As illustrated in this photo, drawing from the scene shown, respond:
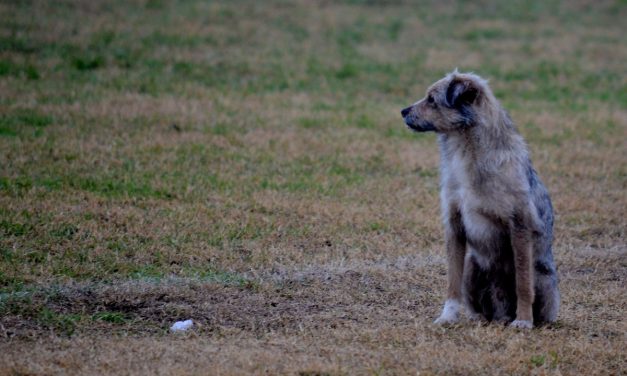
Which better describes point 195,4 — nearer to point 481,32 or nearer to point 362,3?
point 362,3

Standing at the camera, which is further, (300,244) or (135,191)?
(135,191)

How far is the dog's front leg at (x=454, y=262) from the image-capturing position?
24.2 ft

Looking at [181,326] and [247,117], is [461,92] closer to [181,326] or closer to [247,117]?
[181,326]

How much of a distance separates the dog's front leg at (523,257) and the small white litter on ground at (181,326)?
96.8 inches

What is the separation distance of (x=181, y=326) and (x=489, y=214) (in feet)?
8.01

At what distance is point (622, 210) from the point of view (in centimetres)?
1134

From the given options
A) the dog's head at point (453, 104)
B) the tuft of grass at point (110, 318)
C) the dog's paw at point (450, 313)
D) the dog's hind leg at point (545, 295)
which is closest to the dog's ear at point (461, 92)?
the dog's head at point (453, 104)

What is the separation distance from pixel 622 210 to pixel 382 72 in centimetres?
Result: 780

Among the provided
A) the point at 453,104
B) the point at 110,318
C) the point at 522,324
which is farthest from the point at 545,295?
the point at 110,318

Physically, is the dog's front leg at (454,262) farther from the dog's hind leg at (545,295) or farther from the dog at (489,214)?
the dog's hind leg at (545,295)

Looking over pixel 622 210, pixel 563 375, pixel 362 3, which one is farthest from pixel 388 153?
pixel 362 3

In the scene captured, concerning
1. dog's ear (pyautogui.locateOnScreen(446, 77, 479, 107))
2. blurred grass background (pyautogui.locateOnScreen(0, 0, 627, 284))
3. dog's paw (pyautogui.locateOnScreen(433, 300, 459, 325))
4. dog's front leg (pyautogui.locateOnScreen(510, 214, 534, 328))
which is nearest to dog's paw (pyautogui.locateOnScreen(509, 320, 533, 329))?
dog's front leg (pyautogui.locateOnScreen(510, 214, 534, 328))

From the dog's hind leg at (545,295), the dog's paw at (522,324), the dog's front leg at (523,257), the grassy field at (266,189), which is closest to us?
the grassy field at (266,189)

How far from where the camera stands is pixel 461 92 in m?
7.40
